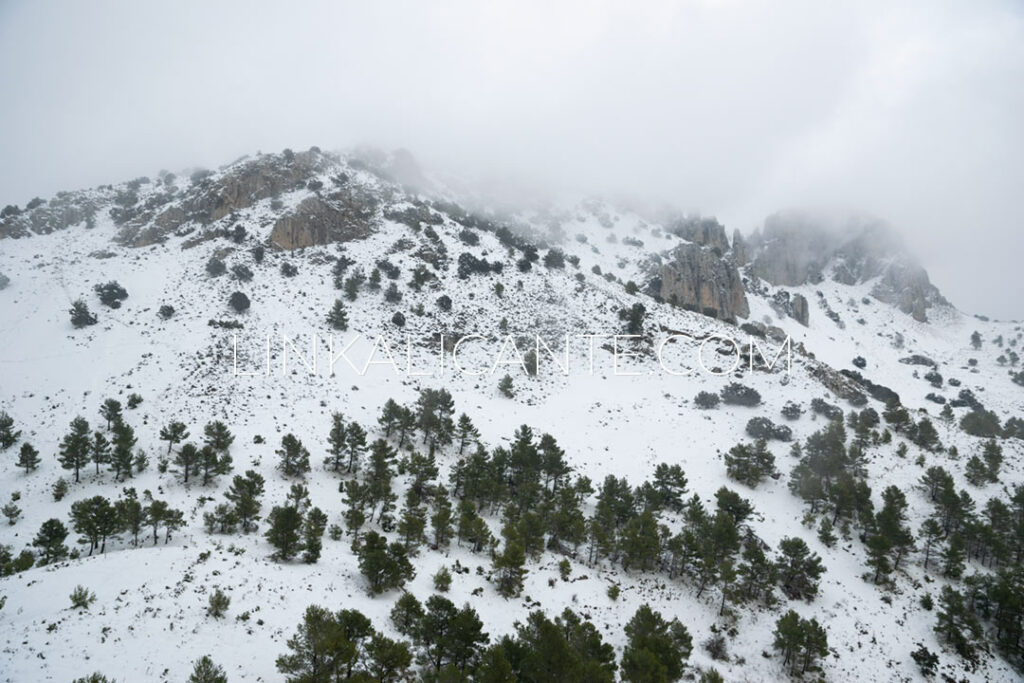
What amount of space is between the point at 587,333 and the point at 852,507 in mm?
41436

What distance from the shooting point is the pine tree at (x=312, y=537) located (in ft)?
91.5

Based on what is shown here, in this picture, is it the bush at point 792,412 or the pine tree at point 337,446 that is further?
the bush at point 792,412

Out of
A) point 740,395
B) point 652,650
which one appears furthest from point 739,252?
point 652,650

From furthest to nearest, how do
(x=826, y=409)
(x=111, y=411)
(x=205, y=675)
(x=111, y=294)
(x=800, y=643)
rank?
(x=111, y=294), (x=826, y=409), (x=111, y=411), (x=800, y=643), (x=205, y=675)

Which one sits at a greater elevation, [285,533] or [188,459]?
[285,533]

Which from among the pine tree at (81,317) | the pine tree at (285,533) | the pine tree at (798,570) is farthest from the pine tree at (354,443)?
the pine tree at (81,317)

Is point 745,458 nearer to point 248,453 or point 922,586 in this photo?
point 922,586

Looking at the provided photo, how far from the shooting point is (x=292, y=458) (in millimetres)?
38250

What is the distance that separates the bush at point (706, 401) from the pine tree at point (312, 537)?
4890cm

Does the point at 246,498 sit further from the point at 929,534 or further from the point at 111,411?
the point at 929,534

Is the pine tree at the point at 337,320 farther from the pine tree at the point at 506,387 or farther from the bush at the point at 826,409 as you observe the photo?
the bush at the point at 826,409

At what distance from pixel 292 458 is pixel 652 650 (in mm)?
30475

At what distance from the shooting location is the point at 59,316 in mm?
54562

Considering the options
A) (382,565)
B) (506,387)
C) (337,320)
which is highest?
(382,565)
